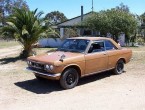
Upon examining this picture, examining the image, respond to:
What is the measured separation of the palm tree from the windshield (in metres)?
5.54

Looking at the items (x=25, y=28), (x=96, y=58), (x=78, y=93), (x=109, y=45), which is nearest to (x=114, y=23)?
(x=25, y=28)

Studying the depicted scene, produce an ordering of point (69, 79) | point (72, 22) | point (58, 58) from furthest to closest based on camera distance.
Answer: point (72, 22) < point (69, 79) < point (58, 58)

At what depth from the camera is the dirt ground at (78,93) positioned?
22.9 feet

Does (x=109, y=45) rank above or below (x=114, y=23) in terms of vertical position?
below

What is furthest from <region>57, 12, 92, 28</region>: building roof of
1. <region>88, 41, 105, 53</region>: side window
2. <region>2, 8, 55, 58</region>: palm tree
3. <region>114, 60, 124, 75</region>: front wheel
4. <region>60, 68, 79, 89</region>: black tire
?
<region>60, 68, 79, 89</region>: black tire

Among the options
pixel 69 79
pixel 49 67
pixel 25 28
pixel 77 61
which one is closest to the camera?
pixel 49 67

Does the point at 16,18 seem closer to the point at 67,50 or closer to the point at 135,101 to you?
the point at 67,50

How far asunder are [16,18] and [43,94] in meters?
8.46

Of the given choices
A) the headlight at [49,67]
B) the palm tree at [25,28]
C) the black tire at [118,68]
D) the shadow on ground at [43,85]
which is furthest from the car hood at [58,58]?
the palm tree at [25,28]

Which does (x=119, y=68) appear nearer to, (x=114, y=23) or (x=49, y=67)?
(x=49, y=67)

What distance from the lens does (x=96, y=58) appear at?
956cm

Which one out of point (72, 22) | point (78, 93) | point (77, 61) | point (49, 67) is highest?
point (72, 22)

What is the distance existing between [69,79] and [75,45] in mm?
1596

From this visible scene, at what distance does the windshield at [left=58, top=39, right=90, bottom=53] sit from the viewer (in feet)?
31.3
